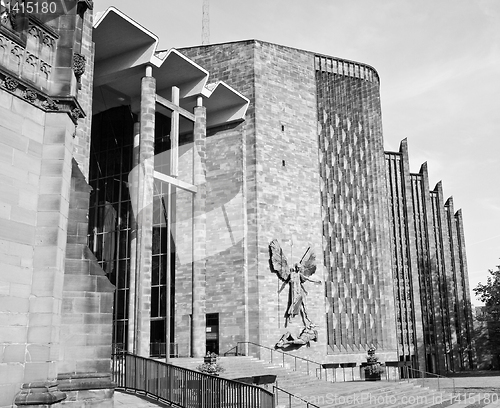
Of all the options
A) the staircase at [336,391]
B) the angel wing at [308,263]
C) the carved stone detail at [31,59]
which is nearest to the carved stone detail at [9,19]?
the carved stone detail at [31,59]

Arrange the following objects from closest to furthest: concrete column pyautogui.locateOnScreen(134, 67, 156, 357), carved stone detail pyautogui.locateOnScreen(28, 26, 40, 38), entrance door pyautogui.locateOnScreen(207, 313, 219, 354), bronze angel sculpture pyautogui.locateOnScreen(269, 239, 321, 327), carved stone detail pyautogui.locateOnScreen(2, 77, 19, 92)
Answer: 1. carved stone detail pyautogui.locateOnScreen(2, 77, 19, 92)
2. carved stone detail pyautogui.locateOnScreen(28, 26, 40, 38)
3. concrete column pyautogui.locateOnScreen(134, 67, 156, 357)
4. entrance door pyautogui.locateOnScreen(207, 313, 219, 354)
5. bronze angel sculpture pyautogui.locateOnScreen(269, 239, 321, 327)

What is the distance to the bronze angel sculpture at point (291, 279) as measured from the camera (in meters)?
32.8

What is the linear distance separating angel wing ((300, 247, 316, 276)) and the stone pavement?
1887 cm

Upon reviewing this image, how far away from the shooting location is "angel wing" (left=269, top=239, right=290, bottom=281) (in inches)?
1296

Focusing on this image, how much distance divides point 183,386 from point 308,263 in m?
19.3

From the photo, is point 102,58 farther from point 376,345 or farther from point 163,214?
point 376,345

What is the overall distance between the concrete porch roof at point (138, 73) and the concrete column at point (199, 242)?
159cm

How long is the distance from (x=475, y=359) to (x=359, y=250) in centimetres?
3186

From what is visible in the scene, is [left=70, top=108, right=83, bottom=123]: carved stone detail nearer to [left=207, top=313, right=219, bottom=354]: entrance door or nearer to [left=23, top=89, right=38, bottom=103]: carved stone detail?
[left=23, top=89, right=38, bottom=103]: carved stone detail

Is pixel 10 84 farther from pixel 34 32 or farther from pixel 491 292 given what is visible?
pixel 491 292

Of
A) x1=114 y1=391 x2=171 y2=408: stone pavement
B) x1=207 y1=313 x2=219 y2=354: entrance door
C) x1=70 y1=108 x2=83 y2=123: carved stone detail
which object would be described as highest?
x1=70 y1=108 x2=83 y2=123: carved stone detail

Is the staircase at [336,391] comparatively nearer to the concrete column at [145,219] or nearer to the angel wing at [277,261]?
the concrete column at [145,219]

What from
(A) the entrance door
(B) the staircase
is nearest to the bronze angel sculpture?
(A) the entrance door

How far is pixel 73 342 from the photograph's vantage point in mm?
13703
